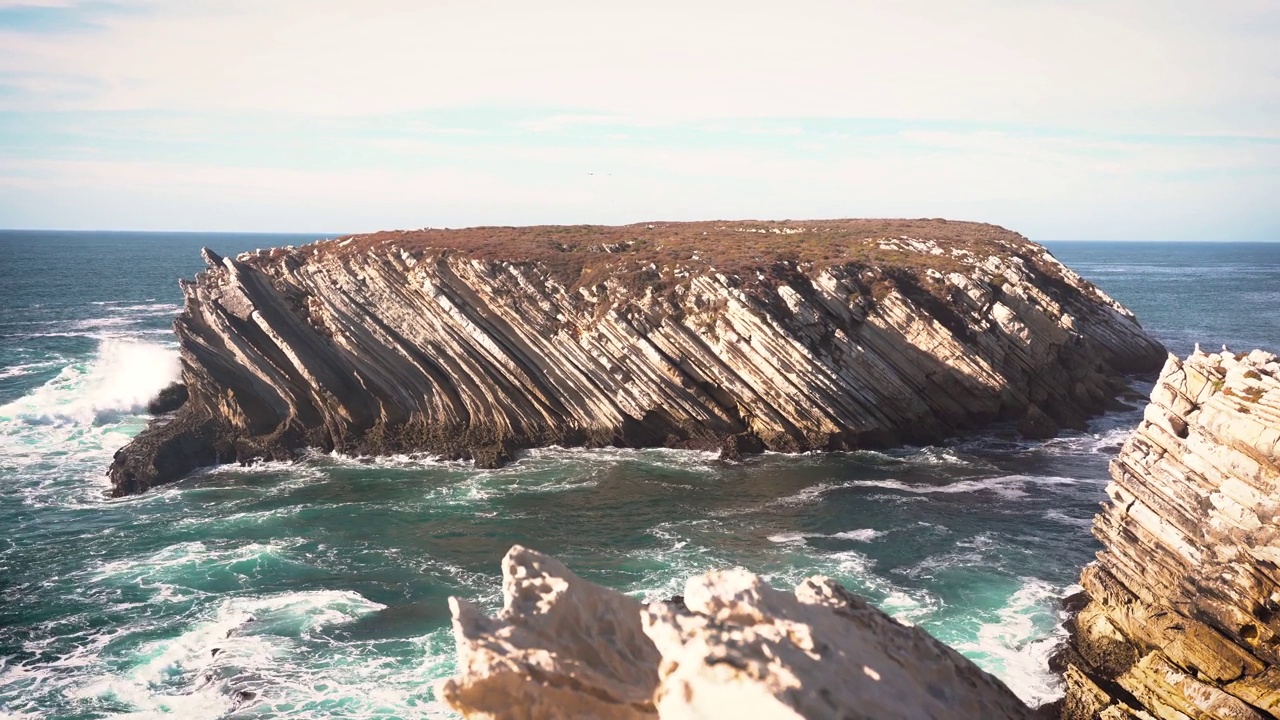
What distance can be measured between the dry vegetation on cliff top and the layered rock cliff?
814 mm

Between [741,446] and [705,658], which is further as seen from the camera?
[741,446]

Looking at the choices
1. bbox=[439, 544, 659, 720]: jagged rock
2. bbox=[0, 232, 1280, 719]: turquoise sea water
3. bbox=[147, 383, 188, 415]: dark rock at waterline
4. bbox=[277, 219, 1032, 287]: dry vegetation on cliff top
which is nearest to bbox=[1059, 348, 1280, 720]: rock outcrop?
bbox=[0, 232, 1280, 719]: turquoise sea water

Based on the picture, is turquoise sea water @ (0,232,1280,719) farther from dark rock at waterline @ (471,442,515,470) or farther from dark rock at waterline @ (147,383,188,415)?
dark rock at waterline @ (147,383,188,415)

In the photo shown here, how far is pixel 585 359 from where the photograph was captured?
163 ft

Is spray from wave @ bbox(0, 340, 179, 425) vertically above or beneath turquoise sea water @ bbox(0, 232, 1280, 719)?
above

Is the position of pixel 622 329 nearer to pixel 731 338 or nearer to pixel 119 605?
pixel 731 338

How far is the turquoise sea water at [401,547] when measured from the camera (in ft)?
84.0

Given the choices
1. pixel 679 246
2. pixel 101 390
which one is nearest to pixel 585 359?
pixel 679 246

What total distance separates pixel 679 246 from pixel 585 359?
58.6ft

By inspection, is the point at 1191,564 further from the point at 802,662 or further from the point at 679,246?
the point at 679,246

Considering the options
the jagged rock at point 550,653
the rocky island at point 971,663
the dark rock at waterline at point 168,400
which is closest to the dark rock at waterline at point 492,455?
the dark rock at waterline at point 168,400

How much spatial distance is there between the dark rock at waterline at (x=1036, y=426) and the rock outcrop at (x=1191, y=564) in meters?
23.5

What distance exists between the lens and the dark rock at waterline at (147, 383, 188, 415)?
2213 inches

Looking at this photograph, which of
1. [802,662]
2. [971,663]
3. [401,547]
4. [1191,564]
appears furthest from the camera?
[401,547]
